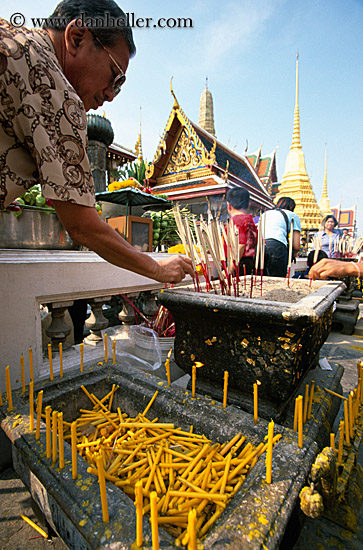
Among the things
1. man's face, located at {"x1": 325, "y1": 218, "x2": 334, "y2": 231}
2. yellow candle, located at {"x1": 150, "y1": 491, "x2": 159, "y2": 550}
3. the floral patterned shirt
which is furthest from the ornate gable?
yellow candle, located at {"x1": 150, "y1": 491, "x2": 159, "y2": 550}

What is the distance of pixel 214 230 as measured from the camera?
1450mm

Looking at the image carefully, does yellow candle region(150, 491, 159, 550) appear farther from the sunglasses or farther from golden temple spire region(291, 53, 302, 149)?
golden temple spire region(291, 53, 302, 149)

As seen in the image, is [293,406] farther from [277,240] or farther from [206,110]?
[206,110]

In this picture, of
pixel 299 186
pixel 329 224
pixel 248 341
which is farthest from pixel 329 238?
pixel 299 186

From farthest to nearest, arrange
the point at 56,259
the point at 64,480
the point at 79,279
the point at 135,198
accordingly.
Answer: the point at 135,198 → the point at 79,279 → the point at 56,259 → the point at 64,480

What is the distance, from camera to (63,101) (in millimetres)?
807

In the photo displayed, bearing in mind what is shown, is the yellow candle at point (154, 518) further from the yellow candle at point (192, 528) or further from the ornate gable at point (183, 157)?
the ornate gable at point (183, 157)

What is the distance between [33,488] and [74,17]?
1.48 meters

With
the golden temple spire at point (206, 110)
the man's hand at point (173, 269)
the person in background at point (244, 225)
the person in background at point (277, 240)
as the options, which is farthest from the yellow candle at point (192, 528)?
the golden temple spire at point (206, 110)

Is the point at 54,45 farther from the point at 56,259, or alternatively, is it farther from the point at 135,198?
the point at 135,198

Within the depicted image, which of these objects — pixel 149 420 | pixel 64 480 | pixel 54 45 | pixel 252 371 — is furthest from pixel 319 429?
pixel 54 45

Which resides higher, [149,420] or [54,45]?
[54,45]

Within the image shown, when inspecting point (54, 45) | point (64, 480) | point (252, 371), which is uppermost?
point (54, 45)

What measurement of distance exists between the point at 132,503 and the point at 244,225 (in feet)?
7.46
